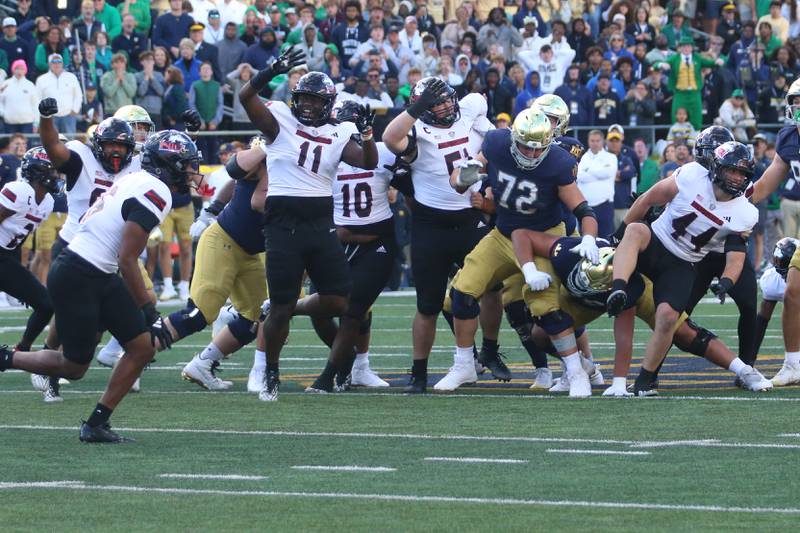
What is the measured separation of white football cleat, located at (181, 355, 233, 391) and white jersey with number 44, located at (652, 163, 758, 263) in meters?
2.84

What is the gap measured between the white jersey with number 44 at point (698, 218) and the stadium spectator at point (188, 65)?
426 inches

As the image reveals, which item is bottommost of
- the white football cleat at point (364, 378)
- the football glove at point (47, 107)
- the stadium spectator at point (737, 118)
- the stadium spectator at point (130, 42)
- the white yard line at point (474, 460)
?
the stadium spectator at point (737, 118)

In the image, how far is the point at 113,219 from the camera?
774 cm

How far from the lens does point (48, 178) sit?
10.7 meters

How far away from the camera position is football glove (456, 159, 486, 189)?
9.59m

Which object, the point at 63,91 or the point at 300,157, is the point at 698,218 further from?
the point at 63,91

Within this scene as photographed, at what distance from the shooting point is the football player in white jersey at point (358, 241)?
32.8ft

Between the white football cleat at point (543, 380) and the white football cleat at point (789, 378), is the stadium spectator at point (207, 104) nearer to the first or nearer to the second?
the white football cleat at point (543, 380)

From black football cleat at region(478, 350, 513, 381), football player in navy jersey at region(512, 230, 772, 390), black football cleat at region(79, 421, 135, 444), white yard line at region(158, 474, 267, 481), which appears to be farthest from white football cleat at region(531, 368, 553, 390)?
white yard line at region(158, 474, 267, 481)

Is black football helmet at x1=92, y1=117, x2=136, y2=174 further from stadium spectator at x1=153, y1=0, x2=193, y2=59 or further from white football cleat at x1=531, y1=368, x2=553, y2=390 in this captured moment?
stadium spectator at x1=153, y1=0, x2=193, y2=59

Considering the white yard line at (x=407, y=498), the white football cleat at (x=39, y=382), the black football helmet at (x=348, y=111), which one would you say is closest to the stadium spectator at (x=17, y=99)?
the white football cleat at (x=39, y=382)

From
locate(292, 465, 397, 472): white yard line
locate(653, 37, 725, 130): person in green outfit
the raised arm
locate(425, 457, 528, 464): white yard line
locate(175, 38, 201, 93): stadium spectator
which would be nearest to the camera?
locate(292, 465, 397, 472): white yard line

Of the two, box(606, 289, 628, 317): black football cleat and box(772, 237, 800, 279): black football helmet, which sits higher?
box(606, 289, 628, 317): black football cleat

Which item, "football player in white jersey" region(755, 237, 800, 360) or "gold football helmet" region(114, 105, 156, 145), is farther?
"gold football helmet" region(114, 105, 156, 145)
